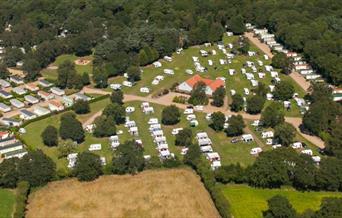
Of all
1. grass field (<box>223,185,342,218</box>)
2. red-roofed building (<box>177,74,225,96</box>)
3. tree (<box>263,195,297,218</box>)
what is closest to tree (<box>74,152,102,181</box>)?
grass field (<box>223,185,342,218</box>)

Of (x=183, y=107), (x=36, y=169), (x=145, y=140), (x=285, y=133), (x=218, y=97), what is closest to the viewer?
(x=36, y=169)

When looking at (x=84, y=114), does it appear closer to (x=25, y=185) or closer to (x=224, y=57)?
(x=25, y=185)

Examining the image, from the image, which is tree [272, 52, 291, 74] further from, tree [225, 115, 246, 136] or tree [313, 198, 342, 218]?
tree [313, 198, 342, 218]

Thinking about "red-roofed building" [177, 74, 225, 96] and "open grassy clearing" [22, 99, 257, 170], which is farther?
"red-roofed building" [177, 74, 225, 96]

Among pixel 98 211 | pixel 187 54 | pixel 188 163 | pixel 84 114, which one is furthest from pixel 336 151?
pixel 187 54

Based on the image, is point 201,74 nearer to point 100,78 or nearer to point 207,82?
point 207,82

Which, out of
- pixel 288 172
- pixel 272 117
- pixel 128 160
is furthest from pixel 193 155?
pixel 272 117
